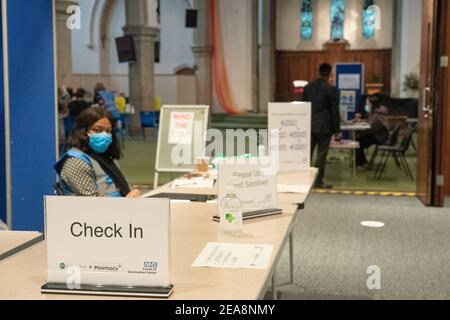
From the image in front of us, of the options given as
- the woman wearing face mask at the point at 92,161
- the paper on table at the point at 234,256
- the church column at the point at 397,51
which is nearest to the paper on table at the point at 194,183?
the woman wearing face mask at the point at 92,161

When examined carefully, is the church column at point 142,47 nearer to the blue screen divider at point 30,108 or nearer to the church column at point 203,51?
the church column at point 203,51

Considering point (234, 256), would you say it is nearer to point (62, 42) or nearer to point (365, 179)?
point (365, 179)

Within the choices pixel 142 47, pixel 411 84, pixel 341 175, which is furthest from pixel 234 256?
pixel 411 84

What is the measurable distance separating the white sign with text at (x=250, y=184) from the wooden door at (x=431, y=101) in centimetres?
429

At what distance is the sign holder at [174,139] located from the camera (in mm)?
6738

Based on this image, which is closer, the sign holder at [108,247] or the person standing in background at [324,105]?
the sign holder at [108,247]

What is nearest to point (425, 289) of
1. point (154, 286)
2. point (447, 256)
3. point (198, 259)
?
point (447, 256)

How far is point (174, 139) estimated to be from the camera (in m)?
6.84

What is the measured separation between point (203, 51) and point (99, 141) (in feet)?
47.7

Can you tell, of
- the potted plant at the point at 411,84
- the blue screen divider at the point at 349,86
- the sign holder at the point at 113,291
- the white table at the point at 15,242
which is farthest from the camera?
the potted plant at the point at 411,84

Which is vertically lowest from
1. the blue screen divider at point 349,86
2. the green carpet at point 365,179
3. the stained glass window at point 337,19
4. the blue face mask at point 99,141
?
the green carpet at point 365,179

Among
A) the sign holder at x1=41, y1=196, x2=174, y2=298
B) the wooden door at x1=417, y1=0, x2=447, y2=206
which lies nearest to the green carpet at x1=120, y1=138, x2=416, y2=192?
the wooden door at x1=417, y1=0, x2=447, y2=206

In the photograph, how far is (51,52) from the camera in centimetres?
457

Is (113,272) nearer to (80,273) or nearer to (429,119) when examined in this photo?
(80,273)
